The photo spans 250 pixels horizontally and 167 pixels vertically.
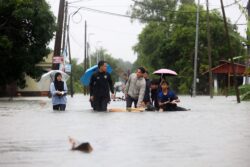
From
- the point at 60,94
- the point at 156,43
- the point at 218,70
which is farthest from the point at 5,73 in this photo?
the point at 156,43

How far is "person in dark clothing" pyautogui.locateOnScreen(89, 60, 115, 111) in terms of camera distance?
22156 mm

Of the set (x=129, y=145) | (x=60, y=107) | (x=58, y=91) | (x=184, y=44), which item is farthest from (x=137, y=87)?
(x=184, y=44)

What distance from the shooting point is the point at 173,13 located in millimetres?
88938

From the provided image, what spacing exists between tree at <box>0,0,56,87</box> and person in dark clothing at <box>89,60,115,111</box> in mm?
22353

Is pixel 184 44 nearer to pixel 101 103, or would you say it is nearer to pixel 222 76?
pixel 222 76

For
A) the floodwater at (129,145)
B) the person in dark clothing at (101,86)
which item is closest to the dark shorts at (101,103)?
the person in dark clothing at (101,86)

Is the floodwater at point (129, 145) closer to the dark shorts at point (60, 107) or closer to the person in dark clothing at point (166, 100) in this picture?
the person in dark clothing at point (166, 100)

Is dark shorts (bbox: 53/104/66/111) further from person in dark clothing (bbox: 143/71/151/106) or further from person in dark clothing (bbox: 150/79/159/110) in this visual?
person in dark clothing (bbox: 150/79/159/110)

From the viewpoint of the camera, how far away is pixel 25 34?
152 feet

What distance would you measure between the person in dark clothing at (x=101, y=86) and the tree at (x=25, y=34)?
880 inches

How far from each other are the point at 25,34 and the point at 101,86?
25.0 meters

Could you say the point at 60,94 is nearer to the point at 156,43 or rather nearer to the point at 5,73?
the point at 5,73

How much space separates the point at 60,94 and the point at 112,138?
11621mm

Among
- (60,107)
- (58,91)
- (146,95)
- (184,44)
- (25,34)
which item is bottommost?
(60,107)
